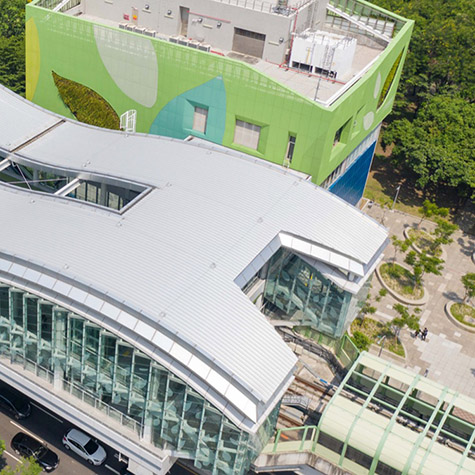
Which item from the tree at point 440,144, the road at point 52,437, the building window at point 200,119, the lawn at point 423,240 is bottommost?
the road at point 52,437

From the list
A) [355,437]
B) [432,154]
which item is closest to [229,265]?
[355,437]

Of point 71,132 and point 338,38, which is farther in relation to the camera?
point 338,38

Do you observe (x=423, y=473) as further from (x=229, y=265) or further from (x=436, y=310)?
(x=436, y=310)

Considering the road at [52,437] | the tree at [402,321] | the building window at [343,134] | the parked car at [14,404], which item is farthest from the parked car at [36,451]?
the building window at [343,134]

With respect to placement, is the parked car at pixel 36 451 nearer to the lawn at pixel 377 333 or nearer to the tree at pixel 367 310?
the lawn at pixel 377 333

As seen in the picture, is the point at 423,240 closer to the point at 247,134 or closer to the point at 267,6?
the point at 247,134

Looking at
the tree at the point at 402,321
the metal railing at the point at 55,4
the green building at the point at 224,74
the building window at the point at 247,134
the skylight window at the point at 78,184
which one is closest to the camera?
the skylight window at the point at 78,184

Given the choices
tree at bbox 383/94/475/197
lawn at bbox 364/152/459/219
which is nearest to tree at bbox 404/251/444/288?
lawn at bbox 364/152/459/219
